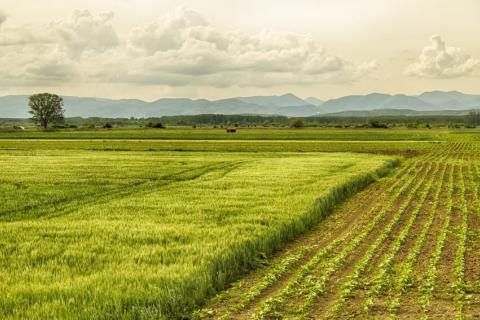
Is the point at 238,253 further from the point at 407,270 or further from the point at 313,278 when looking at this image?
the point at 407,270

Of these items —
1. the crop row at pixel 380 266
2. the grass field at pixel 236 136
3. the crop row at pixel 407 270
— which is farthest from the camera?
the grass field at pixel 236 136

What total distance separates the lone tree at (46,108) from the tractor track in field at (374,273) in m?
176

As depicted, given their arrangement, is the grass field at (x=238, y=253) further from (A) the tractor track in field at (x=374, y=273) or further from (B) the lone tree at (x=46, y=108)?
(B) the lone tree at (x=46, y=108)

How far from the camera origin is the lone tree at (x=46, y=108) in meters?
177

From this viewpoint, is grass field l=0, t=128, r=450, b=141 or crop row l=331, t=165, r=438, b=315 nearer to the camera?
crop row l=331, t=165, r=438, b=315

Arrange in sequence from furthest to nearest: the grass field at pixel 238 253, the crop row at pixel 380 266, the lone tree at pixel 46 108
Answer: the lone tree at pixel 46 108 → the crop row at pixel 380 266 → the grass field at pixel 238 253

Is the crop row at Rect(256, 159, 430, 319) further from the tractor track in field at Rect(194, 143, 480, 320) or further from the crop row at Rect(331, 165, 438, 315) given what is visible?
the crop row at Rect(331, 165, 438, 315)

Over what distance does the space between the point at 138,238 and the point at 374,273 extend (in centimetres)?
688

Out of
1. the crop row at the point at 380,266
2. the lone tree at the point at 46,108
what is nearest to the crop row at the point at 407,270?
the crop row at the point at 380,266

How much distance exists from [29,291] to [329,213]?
14.8m

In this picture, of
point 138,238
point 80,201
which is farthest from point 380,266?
point 80,201

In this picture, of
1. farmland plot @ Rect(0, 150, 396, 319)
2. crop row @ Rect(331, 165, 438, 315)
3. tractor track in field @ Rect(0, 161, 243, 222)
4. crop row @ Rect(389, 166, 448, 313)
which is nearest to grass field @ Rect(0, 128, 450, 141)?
tractor track in field @ Rect(0, 161, 243, 222)

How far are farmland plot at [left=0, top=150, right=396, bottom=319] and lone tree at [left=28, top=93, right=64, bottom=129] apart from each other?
16043 centimetres

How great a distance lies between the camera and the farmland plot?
31.5 ft
